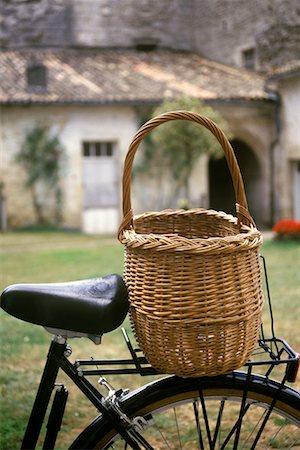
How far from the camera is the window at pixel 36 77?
1605 centimetres

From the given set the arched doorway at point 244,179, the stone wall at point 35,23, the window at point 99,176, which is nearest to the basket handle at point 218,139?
the window at point 99,176

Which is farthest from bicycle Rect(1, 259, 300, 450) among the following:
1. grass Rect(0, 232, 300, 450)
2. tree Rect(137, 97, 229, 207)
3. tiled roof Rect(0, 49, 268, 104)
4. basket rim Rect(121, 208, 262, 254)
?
tiled roof Rect(0, 49, 268, 104)

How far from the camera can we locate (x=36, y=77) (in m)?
16.2

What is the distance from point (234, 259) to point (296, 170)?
14.8m

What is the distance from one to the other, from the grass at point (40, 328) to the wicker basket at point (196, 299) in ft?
5.18

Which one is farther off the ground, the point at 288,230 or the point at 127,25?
the point at 127,25

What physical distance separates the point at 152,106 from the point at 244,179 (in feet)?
11.6

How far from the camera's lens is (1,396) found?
3.79m

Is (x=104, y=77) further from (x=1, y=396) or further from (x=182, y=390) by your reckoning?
(x=182, y=390)

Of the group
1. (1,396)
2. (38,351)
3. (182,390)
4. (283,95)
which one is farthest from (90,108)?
(182,390)

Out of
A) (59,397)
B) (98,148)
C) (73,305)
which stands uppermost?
(73,305)

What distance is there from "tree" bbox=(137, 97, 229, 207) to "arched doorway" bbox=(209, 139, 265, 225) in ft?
5.67

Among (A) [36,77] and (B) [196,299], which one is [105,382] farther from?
(A) [36,77]

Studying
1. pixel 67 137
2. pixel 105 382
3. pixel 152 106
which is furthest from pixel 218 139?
pixel 67 137
